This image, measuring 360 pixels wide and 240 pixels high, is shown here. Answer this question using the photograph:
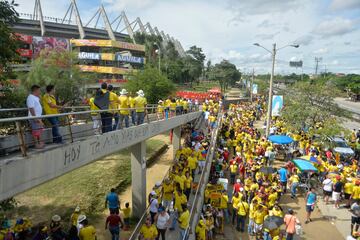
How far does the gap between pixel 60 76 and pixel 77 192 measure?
1363 centimetres

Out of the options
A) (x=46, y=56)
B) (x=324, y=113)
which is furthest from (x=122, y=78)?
(x=324, y=113)

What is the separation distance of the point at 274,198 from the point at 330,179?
418 centimetres

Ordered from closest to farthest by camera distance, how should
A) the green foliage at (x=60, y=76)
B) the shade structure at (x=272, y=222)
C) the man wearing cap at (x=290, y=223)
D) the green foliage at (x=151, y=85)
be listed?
the shade structure at (x=272, y=222), the man wearing cap at (x=290, y=223), the green foliage at (x=60, y=76), the green foliage at (x=151, y=85)

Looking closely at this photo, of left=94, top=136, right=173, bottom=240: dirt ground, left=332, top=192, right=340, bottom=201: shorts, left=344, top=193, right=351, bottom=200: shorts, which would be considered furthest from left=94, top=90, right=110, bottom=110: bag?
left=344, top=193, right=351, bottom=200: shorts

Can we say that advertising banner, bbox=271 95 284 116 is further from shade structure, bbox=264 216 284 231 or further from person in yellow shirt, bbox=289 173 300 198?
shade structure, bbox=264 216 284 231

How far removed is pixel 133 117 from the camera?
11148 mm

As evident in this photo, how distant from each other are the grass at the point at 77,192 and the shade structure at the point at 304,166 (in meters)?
9.76

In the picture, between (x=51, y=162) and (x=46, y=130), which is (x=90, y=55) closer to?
(x=46, y=130)

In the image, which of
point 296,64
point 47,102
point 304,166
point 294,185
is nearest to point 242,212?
point 294,185

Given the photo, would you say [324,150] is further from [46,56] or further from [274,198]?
[46,56]

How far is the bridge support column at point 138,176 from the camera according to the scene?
12.5 m

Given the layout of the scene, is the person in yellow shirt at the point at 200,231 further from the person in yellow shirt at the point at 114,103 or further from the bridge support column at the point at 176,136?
the bridge support column at the point at 176,136

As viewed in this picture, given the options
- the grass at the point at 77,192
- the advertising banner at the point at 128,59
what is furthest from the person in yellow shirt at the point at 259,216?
the advertising banner at the point at 128,59

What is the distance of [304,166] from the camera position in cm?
1491
